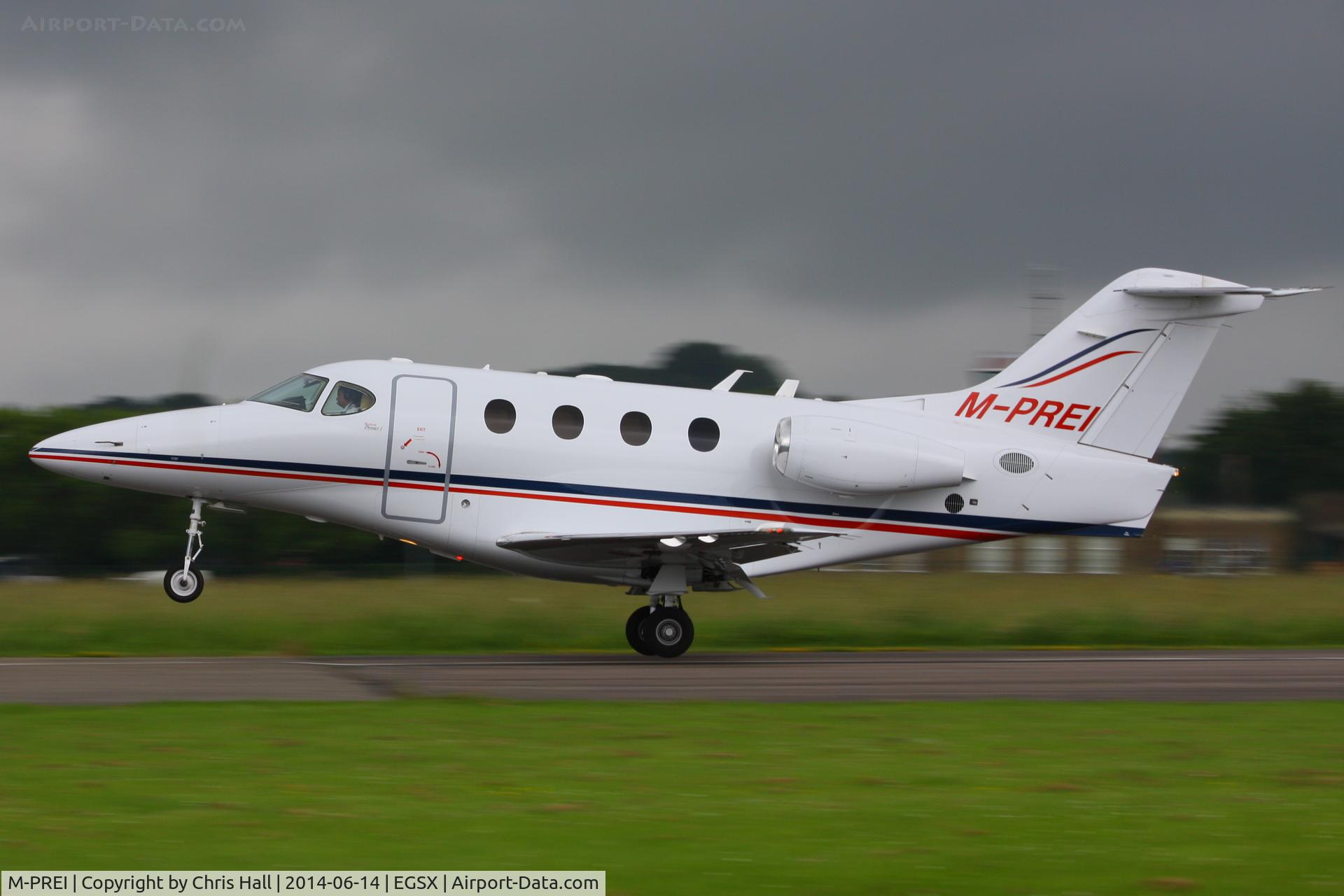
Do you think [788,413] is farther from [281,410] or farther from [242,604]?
[242,604]

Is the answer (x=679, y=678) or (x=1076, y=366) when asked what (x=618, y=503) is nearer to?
(x=679, y=678)

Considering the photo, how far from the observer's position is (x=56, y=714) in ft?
35.8

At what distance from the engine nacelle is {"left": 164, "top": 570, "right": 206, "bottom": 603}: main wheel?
7232 mm

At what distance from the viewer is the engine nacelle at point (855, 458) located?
16.9m

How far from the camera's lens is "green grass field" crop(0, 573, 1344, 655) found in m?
18.1

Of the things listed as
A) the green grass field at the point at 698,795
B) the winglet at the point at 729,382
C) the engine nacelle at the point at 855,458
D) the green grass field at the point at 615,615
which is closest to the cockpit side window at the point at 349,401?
the green grass field at the point at 615,615

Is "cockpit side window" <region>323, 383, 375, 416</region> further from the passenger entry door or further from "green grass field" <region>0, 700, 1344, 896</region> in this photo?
"green grass field" <region>0, 700, 1344, 896</region>

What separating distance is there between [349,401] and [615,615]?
597 cm

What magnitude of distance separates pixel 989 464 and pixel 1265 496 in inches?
1152

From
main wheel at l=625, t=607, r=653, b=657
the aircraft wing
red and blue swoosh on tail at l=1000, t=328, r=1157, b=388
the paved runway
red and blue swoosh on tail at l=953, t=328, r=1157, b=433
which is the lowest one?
the paved runway

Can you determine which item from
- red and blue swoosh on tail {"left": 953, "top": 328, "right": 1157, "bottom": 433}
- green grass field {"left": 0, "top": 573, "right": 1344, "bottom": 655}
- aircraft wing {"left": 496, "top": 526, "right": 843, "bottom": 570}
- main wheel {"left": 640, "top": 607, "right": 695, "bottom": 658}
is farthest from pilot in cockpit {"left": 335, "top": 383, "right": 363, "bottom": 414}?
red and blue swoosh on tail {"left": 953, "top": 328, "right": 1157, "bottom": 433}

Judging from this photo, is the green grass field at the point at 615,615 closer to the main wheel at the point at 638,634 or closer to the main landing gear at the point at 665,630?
the main wheel at the point at 638,634

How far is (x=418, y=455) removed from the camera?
16422mm

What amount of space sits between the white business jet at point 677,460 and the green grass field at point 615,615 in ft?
7.08
